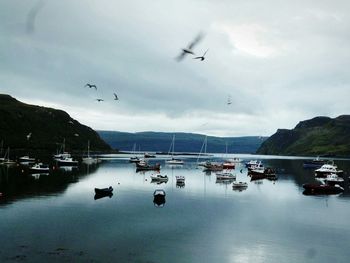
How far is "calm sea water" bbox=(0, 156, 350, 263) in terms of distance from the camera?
49.1 m

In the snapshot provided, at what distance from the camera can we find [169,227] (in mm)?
65125

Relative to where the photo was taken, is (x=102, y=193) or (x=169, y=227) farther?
(x=102, y=193)

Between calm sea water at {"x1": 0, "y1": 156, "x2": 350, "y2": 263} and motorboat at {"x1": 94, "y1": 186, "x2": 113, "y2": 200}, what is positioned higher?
motorboat at {"x1": 94, "y1": 186, "x2": 113, "y2": 200}

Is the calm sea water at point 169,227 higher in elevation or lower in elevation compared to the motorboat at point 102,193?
lower

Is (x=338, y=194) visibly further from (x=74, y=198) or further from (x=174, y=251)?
(x=174, y=251)

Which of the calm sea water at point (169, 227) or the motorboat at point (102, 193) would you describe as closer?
the calm sea water at point (169, 227)

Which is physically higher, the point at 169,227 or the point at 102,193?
the point at 102,193

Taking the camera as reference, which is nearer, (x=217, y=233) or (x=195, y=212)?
(x=217, y=233)

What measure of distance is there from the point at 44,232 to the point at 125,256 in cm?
1642

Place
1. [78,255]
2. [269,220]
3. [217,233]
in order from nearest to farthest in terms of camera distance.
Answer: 1. [78,255]
2. [217,233]
3. [269,220]

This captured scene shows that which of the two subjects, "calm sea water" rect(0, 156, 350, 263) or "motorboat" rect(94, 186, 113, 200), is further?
"motorboat" rect(94, 186, 113, 200)

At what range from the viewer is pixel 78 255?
1844 inches

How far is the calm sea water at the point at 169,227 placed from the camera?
161ft

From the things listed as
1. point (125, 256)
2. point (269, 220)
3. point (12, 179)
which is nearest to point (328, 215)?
point (269, 220)
